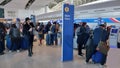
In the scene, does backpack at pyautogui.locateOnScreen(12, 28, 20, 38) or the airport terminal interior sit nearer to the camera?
the airport terminal interior

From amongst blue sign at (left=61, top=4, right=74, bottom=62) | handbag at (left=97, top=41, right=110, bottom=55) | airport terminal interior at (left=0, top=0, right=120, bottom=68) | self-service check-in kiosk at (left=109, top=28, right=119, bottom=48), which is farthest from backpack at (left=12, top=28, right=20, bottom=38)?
self-service check-in kiosk at (left=109, top=28, right=119, bottom=48)

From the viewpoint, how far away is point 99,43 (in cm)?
696

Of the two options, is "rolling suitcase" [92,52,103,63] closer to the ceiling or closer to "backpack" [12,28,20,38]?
"backpack" [12,28,20,38]

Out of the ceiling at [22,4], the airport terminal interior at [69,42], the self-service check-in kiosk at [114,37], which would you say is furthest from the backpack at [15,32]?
the ceiling at [22,4]

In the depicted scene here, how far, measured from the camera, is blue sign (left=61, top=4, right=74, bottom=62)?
759 centimetres

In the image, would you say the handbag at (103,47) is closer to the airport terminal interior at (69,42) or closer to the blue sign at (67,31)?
the airport terminal interior at (69,42)

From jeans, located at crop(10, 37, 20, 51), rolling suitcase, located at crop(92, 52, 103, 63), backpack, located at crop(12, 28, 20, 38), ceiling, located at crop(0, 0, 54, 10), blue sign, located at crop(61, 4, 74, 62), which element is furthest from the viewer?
ceiling, located at crop(0, 0, 54, 10)

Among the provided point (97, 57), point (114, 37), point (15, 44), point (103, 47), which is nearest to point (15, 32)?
point (15, 44)

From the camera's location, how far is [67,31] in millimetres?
7727

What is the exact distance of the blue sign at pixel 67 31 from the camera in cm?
759

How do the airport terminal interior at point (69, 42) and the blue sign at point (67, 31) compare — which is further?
the blue sign at point (67, 31)

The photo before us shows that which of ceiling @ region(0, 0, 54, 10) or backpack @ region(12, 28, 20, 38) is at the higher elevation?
ceiling @ region(0, 0, 54, 10)

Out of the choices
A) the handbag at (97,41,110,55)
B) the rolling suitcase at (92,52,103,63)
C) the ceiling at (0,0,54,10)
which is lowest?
the rolling suitcase at (92,52,103,63)

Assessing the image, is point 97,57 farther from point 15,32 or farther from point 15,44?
point 15,44
